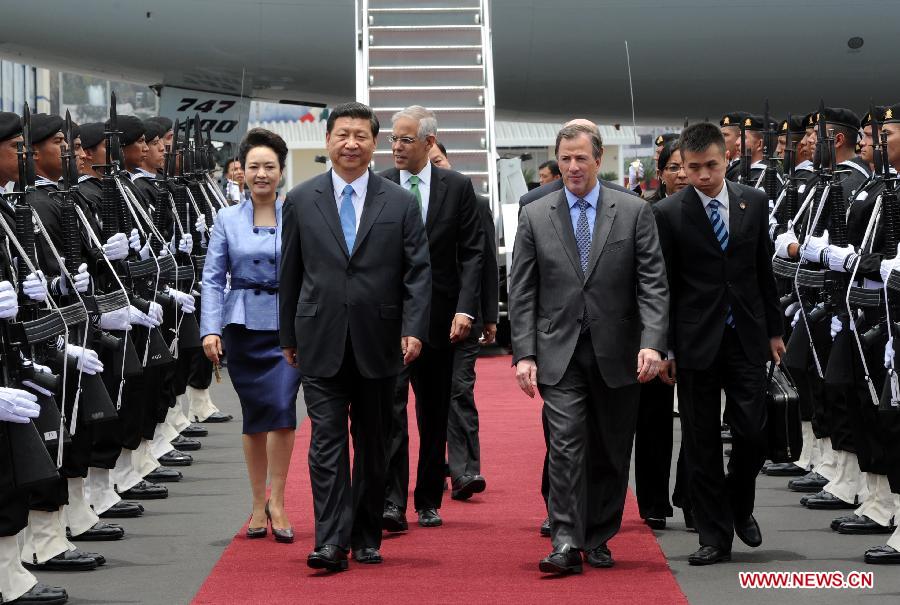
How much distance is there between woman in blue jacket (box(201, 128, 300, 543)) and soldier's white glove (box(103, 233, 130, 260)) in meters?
0.73

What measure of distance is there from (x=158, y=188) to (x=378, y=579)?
13.4 ft

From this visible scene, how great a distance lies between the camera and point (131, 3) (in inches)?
608

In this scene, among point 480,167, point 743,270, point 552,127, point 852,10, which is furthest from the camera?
point 552,127

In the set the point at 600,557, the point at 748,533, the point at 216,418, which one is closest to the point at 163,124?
the point at 216,418

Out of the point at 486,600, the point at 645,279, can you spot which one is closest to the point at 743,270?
the point at 645,279

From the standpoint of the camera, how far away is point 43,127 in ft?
21.7

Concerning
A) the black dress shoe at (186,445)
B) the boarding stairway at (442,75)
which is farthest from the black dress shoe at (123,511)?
the boarding stairway at (442,75)

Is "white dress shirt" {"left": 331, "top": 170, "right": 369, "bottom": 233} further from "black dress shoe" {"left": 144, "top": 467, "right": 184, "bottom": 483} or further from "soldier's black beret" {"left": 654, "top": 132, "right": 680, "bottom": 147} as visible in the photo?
"black dress shoe" {"left": 144, "top": 467, "right": 184, "bottom": 483}

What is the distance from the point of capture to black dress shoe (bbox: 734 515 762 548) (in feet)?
20.2

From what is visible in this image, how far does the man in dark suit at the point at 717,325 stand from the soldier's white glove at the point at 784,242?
5.46 ft

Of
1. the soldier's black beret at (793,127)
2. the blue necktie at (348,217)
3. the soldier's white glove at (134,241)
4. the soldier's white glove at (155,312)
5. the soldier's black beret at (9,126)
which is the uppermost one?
the soldier's black beret at (793,127)

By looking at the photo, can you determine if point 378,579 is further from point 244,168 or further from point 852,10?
point 852,10

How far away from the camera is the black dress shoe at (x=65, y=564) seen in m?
6.00

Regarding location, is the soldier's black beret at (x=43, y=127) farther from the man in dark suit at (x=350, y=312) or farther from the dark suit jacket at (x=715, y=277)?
the dark suit jacket at (x=715, y=277)
